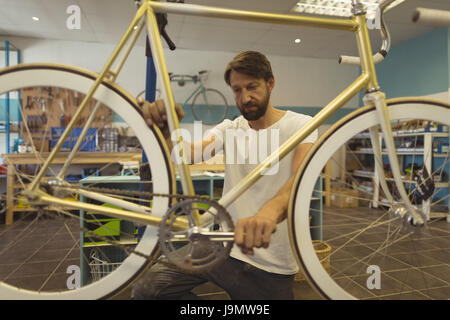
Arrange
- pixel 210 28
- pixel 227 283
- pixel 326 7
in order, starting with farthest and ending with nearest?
pixel 210 28 < pixel 326 7 < pixel 227 283

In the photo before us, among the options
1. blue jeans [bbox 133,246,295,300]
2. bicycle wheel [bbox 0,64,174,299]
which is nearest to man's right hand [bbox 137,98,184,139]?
bicycle wheel [bbox 0,64,174,299]

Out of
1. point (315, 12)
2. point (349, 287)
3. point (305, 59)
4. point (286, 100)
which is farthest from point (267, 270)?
point (305, 59)

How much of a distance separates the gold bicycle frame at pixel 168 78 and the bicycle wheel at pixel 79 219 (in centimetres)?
4

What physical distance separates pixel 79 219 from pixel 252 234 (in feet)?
2.61

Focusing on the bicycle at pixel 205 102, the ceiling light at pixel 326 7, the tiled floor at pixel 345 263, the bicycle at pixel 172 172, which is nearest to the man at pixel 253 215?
the bicycle at pixel 172 172

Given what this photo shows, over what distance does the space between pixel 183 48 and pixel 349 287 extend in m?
4.02

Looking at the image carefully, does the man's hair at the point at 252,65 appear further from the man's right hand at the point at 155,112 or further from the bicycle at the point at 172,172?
the man's right hand at the point at 155,112

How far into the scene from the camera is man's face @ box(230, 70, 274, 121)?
90cm

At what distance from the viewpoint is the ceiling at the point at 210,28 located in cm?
294

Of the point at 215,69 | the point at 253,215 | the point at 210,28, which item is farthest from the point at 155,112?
the point at 215,69

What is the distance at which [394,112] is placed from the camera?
0.70 m

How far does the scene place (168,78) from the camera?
698mm

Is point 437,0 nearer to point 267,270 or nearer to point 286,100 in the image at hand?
point 286,100

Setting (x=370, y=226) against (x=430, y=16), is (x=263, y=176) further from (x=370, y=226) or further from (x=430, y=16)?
(x=430, y=16)
